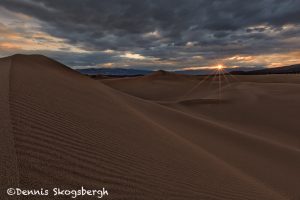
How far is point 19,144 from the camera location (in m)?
2.59

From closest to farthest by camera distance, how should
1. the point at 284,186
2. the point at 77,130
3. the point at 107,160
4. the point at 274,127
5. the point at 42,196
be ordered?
the point at 42,196, the point at 107,160, the point at 77,130, the point at 284,186, the point at 274,127

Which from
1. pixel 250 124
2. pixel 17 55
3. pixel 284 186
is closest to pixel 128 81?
pixel 17 55

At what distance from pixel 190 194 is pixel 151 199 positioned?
2.11 ft

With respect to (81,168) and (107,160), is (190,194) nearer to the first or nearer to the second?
(107,160)

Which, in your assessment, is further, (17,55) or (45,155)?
(17,55)

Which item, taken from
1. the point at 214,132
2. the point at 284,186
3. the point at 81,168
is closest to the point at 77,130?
the point at 81,168

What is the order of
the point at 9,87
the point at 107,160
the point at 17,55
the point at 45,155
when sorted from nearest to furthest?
1. the point at 45,155
2. the point at 107,160
3. the point at 9,87
4. the point at 17,55

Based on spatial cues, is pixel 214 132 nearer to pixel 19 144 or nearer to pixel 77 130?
pixel 77 130

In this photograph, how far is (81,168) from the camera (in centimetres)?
259

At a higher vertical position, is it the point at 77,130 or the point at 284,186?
the point at 77,130

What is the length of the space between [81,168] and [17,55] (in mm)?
11347

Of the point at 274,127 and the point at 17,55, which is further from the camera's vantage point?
the point at 17,55

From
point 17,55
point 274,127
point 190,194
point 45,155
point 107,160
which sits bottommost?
point 274,127

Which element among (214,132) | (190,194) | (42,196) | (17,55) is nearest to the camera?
(42,196)
